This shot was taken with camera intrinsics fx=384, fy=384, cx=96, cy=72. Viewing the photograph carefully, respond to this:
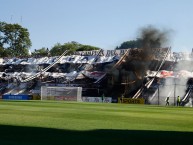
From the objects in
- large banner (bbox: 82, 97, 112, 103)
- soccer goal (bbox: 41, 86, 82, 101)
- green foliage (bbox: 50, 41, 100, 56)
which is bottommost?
large banner (bbox: 82, 97, 112, 103)

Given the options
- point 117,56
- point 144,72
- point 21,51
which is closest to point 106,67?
point 117,56

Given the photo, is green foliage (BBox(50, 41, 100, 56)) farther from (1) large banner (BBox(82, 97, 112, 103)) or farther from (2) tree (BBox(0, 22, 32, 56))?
(1) large banner (BBox(82, 97, 112, 103))

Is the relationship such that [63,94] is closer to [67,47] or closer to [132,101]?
[132,101]

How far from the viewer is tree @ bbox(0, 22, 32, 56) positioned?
127 meters

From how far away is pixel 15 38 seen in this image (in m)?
129

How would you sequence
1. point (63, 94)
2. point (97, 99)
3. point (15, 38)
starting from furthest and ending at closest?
point (15, 38) < point (63, 94) < point (97, 99)

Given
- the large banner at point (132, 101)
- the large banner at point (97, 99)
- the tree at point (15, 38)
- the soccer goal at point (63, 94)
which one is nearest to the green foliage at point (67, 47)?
the tree at point (15, 38)

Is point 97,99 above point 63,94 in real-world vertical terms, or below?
below

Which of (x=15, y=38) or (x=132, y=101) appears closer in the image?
(x=132, y=101)

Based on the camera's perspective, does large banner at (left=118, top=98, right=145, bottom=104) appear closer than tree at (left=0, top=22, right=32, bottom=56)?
Yes

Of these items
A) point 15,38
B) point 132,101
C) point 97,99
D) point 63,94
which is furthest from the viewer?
point 15,38

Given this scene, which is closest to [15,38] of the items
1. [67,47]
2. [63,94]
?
[67,47]

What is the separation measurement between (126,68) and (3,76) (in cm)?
2993

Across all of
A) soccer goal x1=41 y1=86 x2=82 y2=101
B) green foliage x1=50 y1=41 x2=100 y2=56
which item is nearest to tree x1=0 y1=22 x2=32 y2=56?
green foliage x1=50 y1=41 x2=100 y2=56
